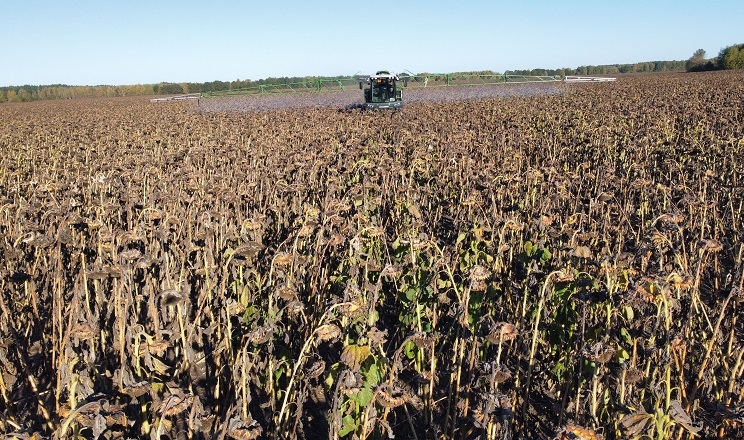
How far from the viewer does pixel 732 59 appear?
63.2 meters

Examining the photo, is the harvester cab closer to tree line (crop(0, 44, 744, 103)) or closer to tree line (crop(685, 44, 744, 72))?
tree line (crop(0, 44, 744, 103))

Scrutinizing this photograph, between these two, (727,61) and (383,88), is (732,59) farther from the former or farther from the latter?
(383,88)

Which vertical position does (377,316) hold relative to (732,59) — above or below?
below

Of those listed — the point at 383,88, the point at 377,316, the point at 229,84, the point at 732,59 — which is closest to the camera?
the point at 377,316

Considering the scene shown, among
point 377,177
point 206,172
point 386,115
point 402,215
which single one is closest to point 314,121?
point 386,115

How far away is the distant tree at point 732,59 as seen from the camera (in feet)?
205

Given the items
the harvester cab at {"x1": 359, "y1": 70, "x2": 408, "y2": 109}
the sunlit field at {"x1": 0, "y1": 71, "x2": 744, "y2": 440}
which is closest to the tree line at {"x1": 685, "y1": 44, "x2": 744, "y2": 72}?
the harvester cab at {"x1": 359, "y1": 70, "x2": 408, "y2": 109}

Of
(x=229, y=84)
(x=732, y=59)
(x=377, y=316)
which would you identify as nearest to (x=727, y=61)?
(x=732, y=59)

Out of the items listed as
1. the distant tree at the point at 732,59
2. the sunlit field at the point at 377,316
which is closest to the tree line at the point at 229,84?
the distant tree at the point at 732,59

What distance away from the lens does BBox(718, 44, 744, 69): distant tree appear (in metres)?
62.6

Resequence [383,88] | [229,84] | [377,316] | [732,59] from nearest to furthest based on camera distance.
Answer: [377,316] < [383,88] < [732,59] < [229,84]

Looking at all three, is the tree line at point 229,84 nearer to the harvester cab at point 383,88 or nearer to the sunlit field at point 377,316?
the harvester cab at point 383,88

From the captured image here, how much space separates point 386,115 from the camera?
1886cm

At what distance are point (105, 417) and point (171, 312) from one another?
1.54 metres
